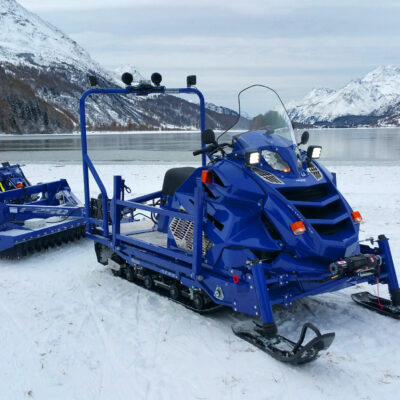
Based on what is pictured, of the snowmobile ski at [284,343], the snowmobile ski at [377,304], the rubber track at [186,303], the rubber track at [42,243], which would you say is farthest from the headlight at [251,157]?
the rubber track at [42,243]

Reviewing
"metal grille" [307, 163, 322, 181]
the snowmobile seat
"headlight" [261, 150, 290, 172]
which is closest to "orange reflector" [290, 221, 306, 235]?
"headlight" [261, 150, 290, 172]

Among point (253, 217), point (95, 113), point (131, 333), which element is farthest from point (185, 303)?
point (95, 113)

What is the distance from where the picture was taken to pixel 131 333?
4.37m

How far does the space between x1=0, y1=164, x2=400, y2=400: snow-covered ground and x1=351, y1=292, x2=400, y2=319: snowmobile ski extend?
7 centimetres

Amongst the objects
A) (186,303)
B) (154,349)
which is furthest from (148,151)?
(154,349)

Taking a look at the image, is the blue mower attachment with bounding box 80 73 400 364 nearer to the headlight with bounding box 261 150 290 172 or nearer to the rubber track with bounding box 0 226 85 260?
the headlight with bounding box 261 150 290 172

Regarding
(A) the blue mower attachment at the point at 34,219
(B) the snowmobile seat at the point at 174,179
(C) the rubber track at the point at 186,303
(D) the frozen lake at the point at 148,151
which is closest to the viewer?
(C) the rubber track at the point at 186,303

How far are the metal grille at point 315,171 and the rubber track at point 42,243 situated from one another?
4.12m

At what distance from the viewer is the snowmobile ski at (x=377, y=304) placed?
14.8 feet

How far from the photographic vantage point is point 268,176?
4.32 metres

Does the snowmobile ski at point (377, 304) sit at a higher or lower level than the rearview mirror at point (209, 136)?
lower

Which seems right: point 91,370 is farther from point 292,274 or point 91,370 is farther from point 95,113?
point 95,113

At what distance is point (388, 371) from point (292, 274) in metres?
1.05

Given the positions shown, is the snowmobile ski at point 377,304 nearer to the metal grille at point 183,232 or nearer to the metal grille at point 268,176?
the metal grille at point 268,176
